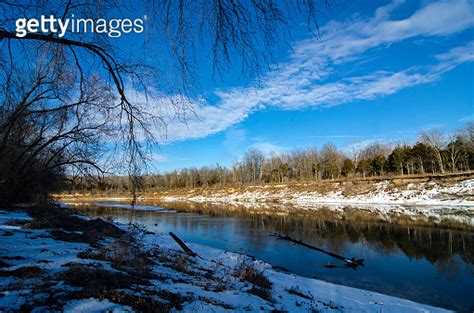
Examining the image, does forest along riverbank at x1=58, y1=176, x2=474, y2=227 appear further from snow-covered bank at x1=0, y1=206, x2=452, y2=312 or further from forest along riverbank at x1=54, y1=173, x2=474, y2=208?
snow-covered bank at x1=0, y1=206, x2=452, y2=312

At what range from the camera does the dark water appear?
910cm

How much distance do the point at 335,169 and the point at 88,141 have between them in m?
66.9

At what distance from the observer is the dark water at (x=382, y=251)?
29.9 feet

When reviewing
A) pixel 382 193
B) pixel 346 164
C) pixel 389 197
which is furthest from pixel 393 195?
pixel 346 164

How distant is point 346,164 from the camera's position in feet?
Result: 221

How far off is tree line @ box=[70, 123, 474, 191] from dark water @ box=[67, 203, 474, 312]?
27.3 ft

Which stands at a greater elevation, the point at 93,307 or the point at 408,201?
the point at 93,307

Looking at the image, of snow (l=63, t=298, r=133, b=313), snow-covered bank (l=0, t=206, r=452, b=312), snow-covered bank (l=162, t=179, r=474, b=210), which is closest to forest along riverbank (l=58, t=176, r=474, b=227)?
snow-covered bank (l=162, t=179, r=474, b=210)

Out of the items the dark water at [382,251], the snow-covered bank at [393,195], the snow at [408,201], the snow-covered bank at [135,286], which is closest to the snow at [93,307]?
the snow-covered bank at [135,286]

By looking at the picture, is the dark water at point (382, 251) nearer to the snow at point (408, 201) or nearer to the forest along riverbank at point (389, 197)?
the snow at point (408, 201)

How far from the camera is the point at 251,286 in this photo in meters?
6.82

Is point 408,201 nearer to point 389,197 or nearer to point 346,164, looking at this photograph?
point 389,197

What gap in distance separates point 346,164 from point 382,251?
2241 inches

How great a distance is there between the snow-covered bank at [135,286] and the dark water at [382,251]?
5.59ft
